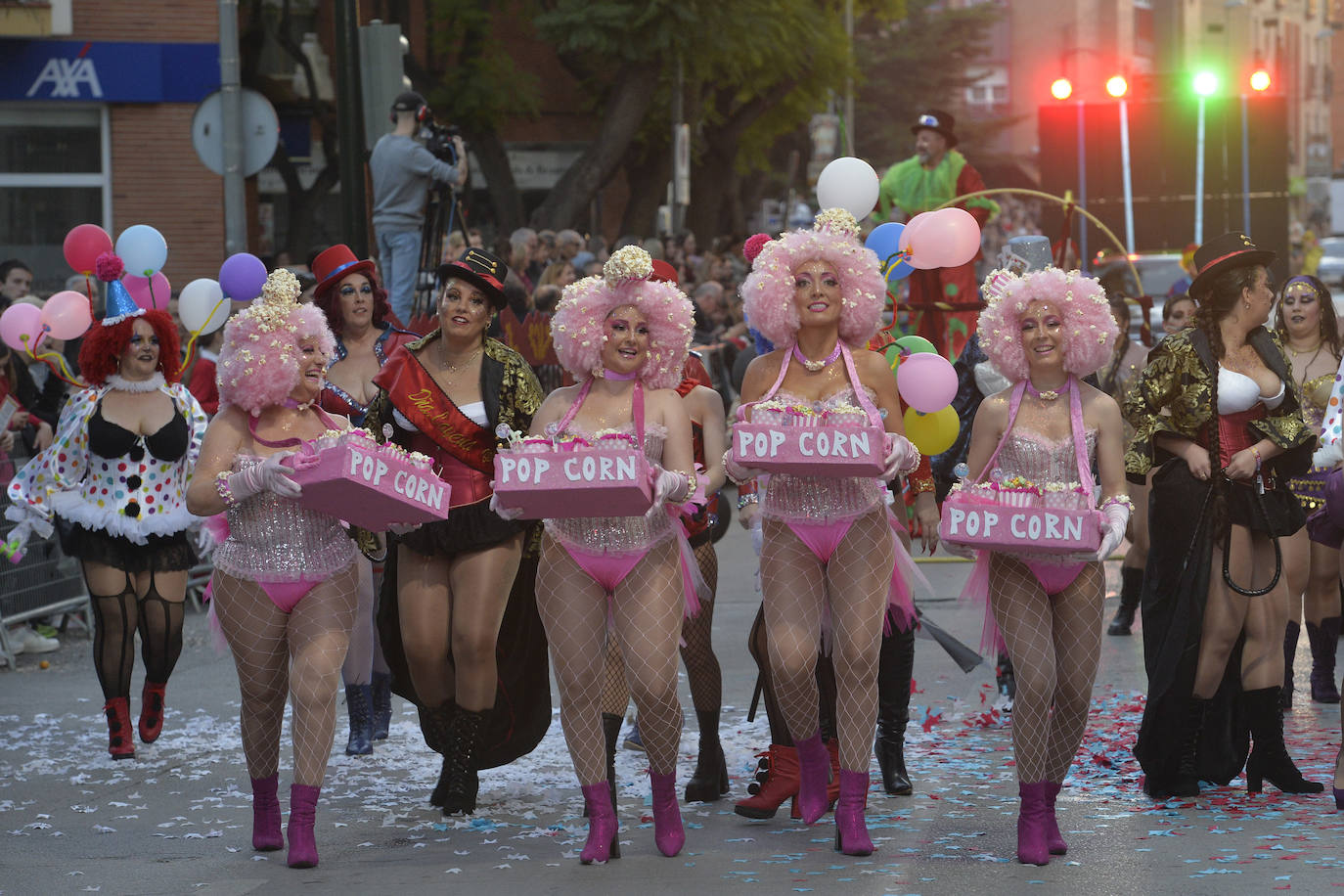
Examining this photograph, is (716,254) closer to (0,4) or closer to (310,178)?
(0,4)

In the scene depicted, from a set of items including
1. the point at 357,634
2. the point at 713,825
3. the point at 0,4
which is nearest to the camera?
the point at 713,825

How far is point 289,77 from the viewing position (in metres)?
26.5

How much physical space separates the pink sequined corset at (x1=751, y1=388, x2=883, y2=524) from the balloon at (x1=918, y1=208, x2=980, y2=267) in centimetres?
112

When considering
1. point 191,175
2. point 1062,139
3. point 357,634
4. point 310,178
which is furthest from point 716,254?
point 357,634

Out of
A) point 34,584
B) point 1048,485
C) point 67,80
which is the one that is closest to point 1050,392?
point 1048,485

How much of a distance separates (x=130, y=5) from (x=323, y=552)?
50.1 feet

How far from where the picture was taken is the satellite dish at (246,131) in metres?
13.0

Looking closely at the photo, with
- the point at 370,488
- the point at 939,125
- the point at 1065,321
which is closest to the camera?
the point at 370,488

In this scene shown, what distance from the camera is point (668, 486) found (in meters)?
5.96

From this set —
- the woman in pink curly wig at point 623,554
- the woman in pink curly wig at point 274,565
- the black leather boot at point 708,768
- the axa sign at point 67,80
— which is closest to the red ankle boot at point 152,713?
the woman in pink curly wig at point 274,565

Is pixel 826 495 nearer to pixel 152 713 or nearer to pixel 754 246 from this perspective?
pixel 754 246

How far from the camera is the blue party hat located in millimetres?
8242

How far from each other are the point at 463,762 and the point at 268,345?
170 centimetres

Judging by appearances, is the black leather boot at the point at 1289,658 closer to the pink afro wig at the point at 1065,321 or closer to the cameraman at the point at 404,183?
the pink afro wig at the point at 1065,321
